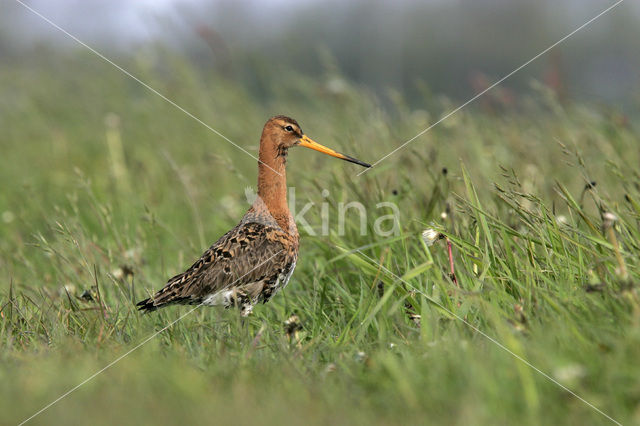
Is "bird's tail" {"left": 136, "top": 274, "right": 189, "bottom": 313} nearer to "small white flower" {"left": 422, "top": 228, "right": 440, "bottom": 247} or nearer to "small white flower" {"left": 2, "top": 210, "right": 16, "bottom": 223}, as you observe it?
"small white flower" {"left": 422, "top": 228, "right": 440, "bottom": 247}

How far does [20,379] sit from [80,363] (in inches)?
9.4

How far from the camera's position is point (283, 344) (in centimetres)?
344

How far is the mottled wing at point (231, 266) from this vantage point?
4.14 m

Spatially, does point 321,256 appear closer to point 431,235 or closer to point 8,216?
point 431,235

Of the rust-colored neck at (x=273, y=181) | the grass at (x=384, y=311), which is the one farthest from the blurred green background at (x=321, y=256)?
the rust-colored neck at (x=273, y=181)

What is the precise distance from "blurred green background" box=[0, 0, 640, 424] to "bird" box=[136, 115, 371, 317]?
17 cm

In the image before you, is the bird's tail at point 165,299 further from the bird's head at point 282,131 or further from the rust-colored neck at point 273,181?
the bird's head at point 282,131

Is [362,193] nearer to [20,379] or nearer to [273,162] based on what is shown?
[273,162]

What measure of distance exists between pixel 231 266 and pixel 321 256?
0.88m

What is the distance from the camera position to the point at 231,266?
426 cm

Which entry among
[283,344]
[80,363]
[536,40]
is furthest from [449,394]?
[536,40]

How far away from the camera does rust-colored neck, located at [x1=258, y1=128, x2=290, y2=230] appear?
15.1 feet

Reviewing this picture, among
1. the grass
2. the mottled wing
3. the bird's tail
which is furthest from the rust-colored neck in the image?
the bird's tail

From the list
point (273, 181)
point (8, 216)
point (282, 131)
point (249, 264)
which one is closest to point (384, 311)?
point (249, 264)
